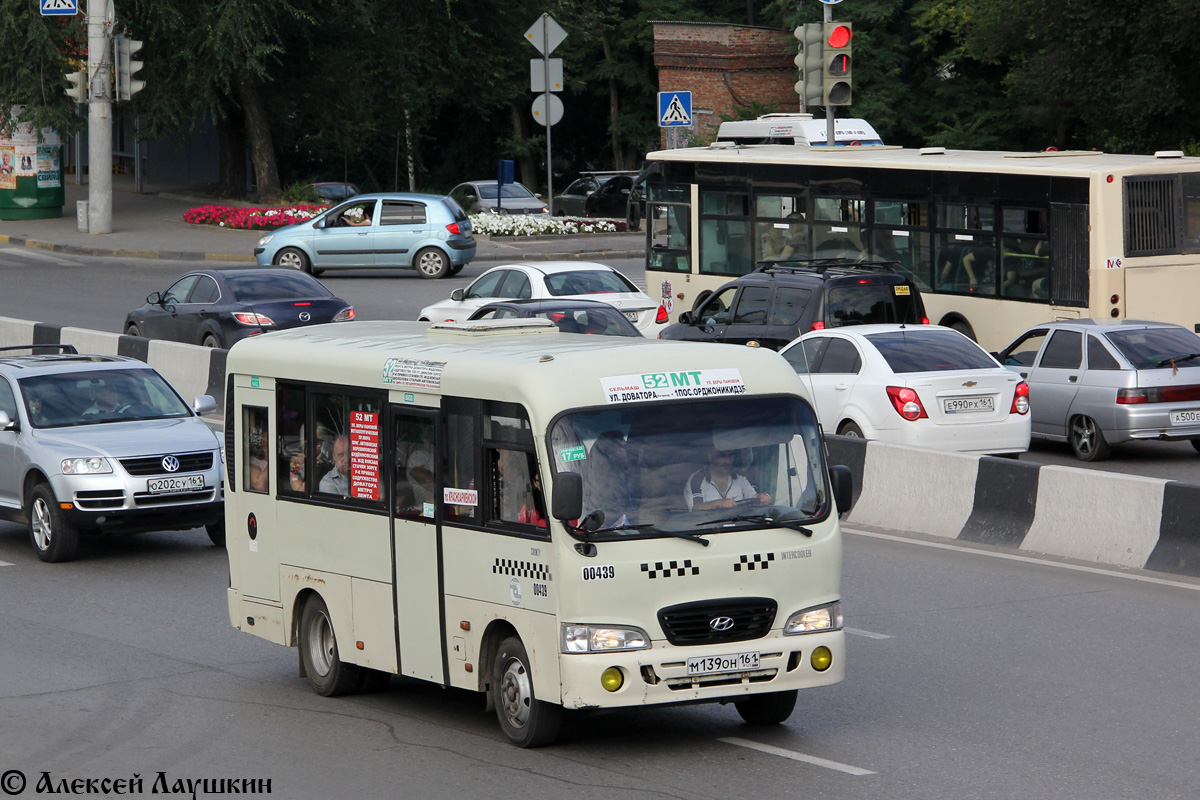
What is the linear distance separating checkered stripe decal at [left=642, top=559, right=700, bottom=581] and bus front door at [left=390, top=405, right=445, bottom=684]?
124cm

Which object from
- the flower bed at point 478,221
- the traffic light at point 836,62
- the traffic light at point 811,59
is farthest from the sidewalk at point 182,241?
the traffic light at point 836,62

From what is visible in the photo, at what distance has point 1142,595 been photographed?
1177 cm

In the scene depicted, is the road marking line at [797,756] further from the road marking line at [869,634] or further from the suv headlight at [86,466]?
the suv headlight at [86,466]

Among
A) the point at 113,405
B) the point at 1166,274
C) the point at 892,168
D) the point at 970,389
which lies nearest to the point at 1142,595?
the point at 970,389

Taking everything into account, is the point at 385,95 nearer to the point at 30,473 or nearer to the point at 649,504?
the point at 30,473

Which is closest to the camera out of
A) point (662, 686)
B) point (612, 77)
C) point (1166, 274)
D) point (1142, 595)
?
point (662, 686)

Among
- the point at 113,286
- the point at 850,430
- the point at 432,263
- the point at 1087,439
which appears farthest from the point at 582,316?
the point at 113,286

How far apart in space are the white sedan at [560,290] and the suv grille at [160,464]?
8.70 metres

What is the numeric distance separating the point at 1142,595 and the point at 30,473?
8.59 metres

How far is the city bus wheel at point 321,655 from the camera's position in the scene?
9305mm

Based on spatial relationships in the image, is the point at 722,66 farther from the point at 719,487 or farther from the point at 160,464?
the point at 719,487

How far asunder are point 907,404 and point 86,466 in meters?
7.23

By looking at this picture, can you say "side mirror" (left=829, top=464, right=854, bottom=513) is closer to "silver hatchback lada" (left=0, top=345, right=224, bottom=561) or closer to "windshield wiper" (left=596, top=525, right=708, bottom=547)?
"windshield wiper" (left=596, top=525, right=708, bottom=547)

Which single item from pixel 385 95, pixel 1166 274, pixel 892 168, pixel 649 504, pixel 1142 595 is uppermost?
pixel 385 95
